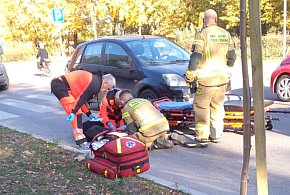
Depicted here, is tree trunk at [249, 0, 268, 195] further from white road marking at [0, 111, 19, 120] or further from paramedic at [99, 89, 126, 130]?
white road marking at [0, 111, 19, 120]

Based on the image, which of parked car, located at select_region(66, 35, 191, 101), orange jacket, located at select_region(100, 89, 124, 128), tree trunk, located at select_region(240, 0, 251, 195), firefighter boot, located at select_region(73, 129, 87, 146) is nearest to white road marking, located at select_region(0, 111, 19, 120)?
parked car, located at select_region(66, 35, 191, 101)

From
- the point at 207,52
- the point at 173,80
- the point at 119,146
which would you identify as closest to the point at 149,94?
the point at 173,80

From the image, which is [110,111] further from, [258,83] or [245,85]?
[258,83]

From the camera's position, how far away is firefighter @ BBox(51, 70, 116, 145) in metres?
6.60

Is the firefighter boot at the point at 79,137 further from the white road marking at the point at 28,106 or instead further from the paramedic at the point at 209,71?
the white road marking at the point at 28,106

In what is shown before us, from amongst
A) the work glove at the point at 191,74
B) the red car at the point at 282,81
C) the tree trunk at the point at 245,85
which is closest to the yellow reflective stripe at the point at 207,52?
the work glove at the point at 191,74

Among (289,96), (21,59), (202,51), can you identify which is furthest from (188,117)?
(21,59)

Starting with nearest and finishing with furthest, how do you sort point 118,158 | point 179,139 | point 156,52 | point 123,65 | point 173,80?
point 118,158 → point 179,139 → point 173,80 → point 123,65 → point 156,52

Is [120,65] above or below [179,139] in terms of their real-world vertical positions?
above

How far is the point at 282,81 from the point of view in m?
10.1

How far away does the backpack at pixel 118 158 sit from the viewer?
4.95 meters

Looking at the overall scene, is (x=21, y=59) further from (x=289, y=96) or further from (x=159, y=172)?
(x=159, y=172)

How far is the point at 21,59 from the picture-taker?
33125mm

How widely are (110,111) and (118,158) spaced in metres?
2.03
